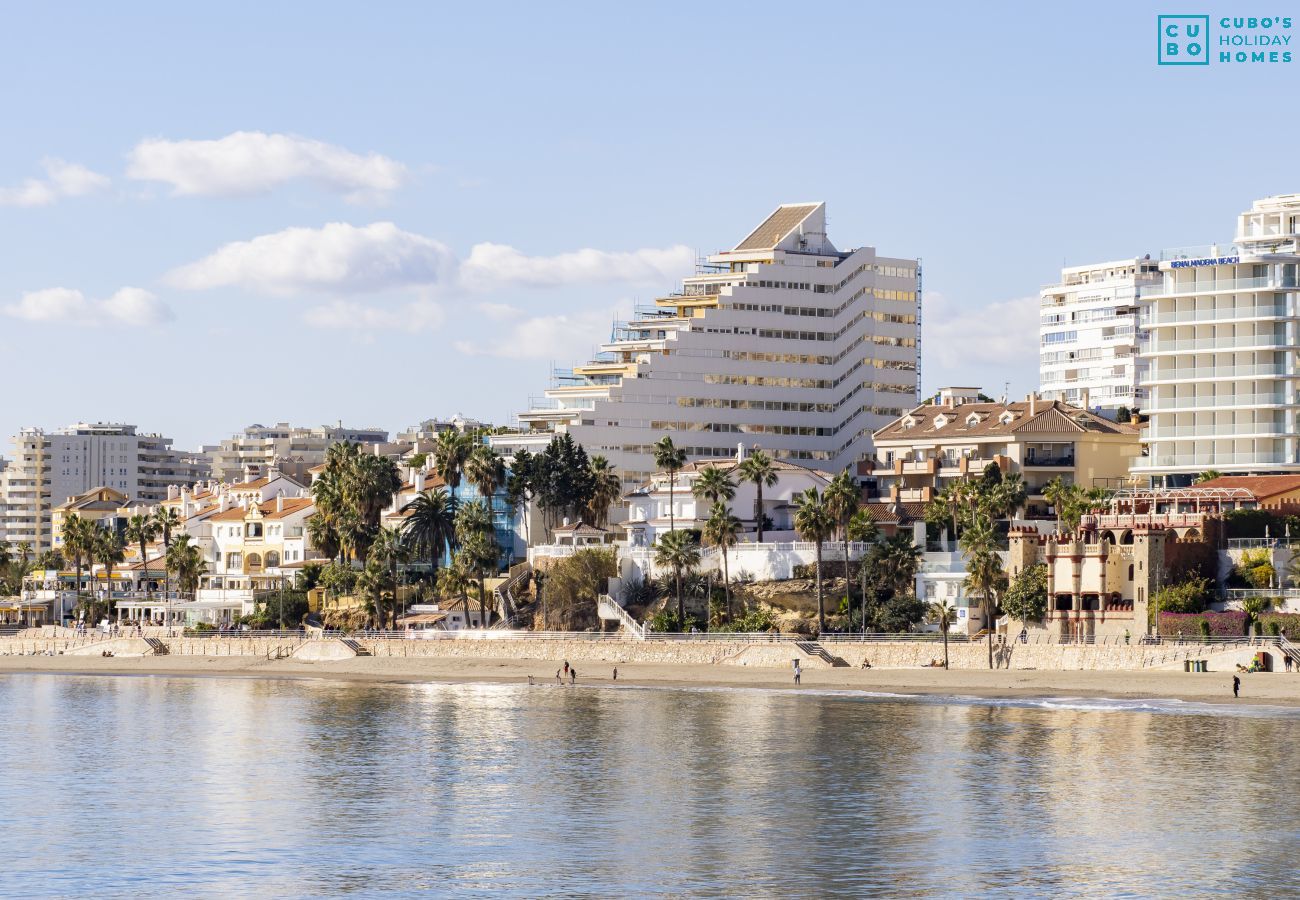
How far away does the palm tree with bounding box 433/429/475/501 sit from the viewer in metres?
139

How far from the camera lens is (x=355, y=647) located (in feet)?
426

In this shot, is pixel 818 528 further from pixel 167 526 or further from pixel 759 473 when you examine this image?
pixel 167 526

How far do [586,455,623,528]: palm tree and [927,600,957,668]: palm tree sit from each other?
116ft

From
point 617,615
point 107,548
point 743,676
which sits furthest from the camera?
point 107,548

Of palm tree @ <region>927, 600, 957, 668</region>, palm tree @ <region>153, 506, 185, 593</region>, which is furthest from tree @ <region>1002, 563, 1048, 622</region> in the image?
palm tree @ <region>153, 506, 185, 593</region>

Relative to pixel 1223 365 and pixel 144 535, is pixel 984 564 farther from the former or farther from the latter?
pixel 144 535

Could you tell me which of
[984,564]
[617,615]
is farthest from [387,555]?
[984,564]

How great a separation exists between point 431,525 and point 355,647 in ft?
41.7

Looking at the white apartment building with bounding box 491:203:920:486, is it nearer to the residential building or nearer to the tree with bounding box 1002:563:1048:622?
the residential building

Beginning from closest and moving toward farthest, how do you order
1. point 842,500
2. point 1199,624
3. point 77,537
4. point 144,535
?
1. point 1199,624
2. point 842,500
3. point 77,537
4. point 144,535

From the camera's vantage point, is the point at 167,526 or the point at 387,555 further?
the point at 167,526

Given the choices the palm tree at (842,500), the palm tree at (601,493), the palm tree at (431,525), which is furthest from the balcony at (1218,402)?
the palm tree at (431,525)

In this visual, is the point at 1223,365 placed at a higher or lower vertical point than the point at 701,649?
higher

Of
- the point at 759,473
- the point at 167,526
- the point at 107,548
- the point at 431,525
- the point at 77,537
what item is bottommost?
the point at 107,548
